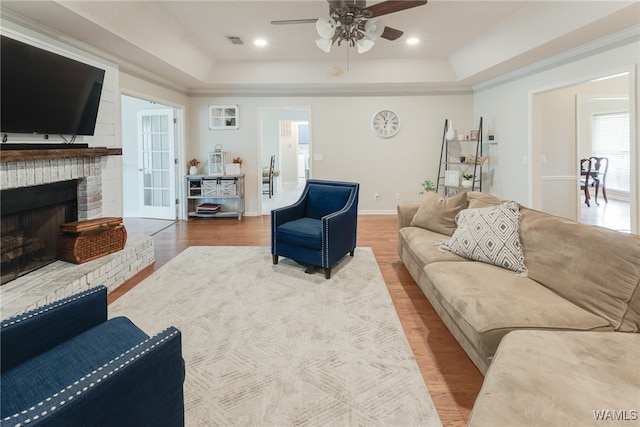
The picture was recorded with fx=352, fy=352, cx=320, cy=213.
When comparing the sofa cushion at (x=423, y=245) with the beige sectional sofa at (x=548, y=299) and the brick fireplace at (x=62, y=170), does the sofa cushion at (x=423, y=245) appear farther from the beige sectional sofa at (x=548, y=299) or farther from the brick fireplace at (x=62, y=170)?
the brick fireplace at (x=62, y=170)

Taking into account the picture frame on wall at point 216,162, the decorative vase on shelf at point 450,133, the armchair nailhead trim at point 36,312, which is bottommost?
the armchair nailhead trim at point 36,312

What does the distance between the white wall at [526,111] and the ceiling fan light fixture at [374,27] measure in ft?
8.11

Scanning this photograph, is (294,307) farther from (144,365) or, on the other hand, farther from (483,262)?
(144,365)

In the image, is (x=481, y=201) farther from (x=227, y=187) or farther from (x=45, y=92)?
(x=227, y=187)

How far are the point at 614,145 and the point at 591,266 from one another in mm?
9041

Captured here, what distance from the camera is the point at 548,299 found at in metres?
1.86

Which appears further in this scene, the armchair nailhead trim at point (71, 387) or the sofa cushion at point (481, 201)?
the sofa cushion at point (481, 201)

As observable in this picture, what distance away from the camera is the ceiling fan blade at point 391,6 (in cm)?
275

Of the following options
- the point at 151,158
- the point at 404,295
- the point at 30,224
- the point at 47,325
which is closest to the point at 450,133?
the point at 404,295

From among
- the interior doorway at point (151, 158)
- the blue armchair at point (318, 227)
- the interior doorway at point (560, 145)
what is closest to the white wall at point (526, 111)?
the interior doorway at point (560, 145)

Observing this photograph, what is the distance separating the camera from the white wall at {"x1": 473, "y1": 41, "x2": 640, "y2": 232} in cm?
347

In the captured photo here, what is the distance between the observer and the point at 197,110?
21.9ft

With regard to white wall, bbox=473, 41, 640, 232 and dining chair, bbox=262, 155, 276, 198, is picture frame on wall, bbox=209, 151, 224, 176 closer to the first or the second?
dining chair, bbox=262, 155, 276, 198

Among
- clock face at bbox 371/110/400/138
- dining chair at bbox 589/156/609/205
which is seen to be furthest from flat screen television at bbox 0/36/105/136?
dining chair at bbox 589/156/609/205
